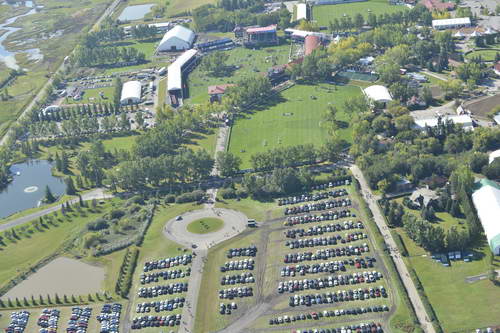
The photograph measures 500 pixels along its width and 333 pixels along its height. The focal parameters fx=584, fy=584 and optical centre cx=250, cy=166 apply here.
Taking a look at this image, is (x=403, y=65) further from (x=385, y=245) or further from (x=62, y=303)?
(x=62, y=303)

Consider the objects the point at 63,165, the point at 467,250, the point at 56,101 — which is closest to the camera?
the point at 467,250

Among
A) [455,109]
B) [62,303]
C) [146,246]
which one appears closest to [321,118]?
[455,109]

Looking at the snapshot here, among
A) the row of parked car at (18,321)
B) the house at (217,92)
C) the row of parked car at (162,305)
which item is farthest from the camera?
the house at (217,92)

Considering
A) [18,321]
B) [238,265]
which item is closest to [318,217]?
[238,265]

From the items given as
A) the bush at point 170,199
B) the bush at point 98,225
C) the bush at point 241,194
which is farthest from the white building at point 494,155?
the bush at point 98,225

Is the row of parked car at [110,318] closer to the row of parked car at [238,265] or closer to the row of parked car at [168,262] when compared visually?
the row of parked car at [168,262]
